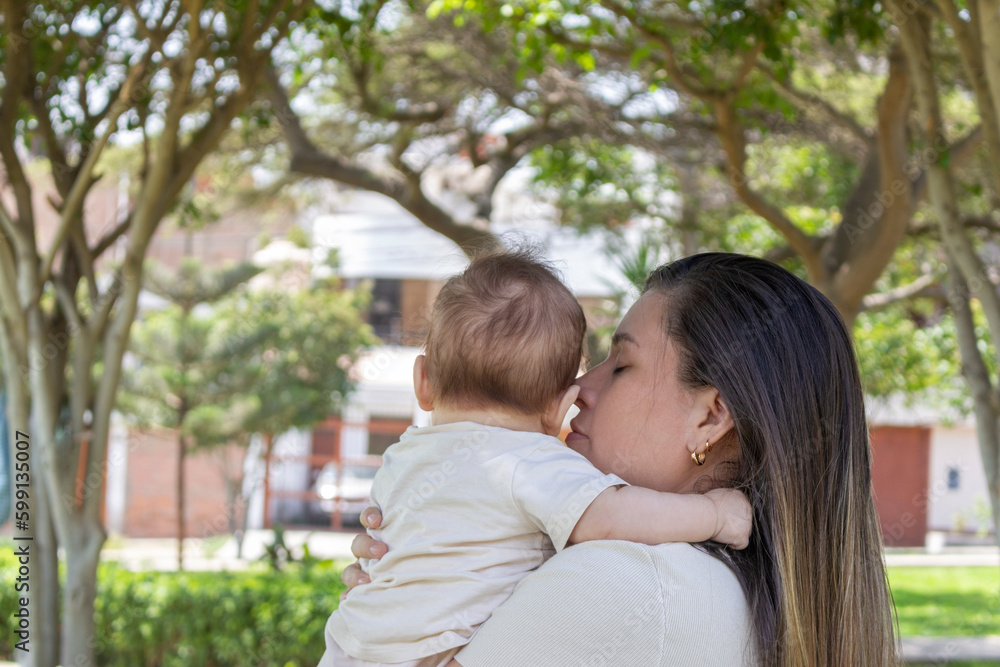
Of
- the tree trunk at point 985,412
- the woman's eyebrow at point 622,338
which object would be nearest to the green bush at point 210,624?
the tree trunk at point 985,412

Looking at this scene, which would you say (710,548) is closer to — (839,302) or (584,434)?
(584,434)

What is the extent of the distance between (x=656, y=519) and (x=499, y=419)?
330mm

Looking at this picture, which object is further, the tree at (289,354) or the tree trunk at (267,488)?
the tree trunk at (267,488)

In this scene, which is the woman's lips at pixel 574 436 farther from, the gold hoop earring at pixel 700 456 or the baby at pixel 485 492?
the gold hoop earring at pixel 700 456

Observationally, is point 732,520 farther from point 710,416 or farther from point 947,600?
point 947,600

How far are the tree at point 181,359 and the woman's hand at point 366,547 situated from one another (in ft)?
32.8

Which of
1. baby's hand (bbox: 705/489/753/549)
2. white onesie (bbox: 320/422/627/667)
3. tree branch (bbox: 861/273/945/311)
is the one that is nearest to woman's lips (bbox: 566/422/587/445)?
white onesie (bbox: 320/422/627/667)

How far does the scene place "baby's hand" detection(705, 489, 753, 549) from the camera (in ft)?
4.51

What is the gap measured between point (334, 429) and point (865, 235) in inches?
577

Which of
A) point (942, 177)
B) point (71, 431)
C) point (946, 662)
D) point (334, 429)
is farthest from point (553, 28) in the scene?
point (334, 429)

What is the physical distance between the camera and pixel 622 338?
1.60 m

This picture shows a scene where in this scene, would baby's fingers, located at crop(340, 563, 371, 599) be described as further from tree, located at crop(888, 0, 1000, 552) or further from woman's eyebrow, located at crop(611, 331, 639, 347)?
tree, located at crop(888, 0, 1000, 552)

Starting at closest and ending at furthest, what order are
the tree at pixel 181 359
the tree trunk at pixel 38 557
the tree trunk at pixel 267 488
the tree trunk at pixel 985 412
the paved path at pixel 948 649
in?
the tree trunk at pixel 38 557 < the tree trunk at pixel 985 412 < the paved path at pixel 948 649 < the tree at pixel 181 359 < the tree trunk at pixel 267 488

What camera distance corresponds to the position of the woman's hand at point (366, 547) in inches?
59.6
